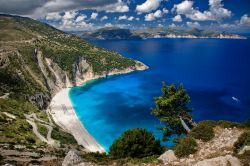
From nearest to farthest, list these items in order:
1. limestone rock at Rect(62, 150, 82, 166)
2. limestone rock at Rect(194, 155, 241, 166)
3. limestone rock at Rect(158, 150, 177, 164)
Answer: limestone rock at Rect(194, 155, 241, 166), limestone rock at Rect(158, 150, 177, 164), limestone rock at Rect(62, 150, 82, 166)

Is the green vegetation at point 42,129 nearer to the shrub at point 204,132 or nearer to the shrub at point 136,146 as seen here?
the shrub at point 136,146

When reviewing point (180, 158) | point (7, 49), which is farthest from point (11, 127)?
point (7, 49)

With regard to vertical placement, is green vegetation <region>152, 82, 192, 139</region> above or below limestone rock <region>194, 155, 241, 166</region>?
below

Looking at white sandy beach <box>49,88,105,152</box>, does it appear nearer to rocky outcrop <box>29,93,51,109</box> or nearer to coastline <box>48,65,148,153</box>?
coastline <box>48,65,148,153</box>

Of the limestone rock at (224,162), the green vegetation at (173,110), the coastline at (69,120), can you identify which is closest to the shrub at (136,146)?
the green vegetation at (173,110)

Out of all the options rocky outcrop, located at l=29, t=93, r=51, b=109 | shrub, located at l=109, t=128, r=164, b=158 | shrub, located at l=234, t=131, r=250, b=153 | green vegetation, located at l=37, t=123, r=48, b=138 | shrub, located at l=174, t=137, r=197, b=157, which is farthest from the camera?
rocky outcrop, located at l=29, t=93, r=51, b=109

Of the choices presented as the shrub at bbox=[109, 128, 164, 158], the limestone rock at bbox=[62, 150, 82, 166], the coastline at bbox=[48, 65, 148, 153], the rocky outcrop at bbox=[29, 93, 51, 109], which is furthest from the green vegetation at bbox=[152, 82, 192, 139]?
the rocky outcrop at bbox=[29, 93, 51, 109]

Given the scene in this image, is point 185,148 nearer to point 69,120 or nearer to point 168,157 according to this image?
point 168,157
